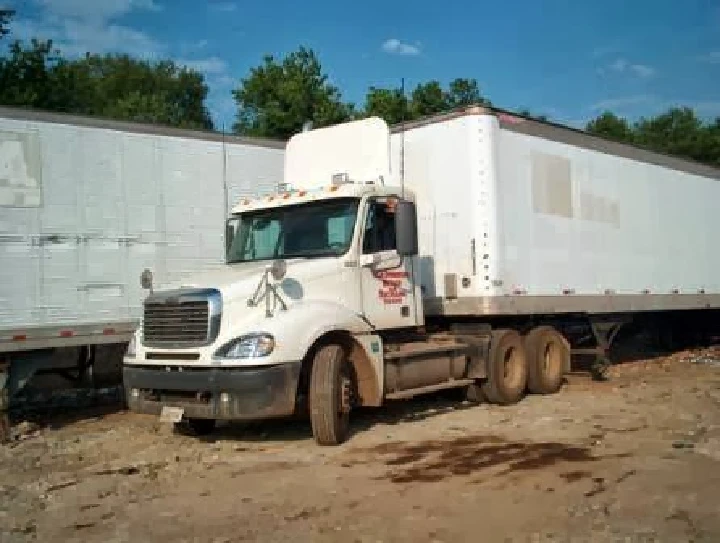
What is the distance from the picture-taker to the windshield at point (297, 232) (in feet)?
31.4

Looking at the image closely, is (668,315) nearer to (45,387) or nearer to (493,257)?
(493,257)

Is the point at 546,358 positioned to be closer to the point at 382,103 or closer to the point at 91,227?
the point at 91,227

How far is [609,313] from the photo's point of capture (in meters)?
13.9

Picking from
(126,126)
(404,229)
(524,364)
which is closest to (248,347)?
(404,229)

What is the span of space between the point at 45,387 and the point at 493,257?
6348 mm

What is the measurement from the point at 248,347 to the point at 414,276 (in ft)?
9.93

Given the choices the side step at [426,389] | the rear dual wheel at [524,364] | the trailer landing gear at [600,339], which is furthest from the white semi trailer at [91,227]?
the trailer landing gear at [600,339]

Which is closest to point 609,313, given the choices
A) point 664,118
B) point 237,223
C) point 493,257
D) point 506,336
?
point 506,336

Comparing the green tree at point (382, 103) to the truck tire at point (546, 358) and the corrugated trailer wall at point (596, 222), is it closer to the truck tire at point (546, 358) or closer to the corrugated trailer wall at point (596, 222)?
the corrugated trailer wall at point (596, 222)

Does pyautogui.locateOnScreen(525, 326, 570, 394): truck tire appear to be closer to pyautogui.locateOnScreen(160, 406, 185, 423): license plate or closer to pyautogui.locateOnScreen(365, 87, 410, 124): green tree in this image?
pyautogui.locateOnScreen(160, 406, 185, 423): license plate

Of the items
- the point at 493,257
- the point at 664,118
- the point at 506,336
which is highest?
the point at 664,118

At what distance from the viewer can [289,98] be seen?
93.6 feet

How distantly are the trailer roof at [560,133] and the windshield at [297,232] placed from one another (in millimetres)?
2490

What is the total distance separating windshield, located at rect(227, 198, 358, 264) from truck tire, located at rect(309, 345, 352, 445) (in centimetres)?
136
